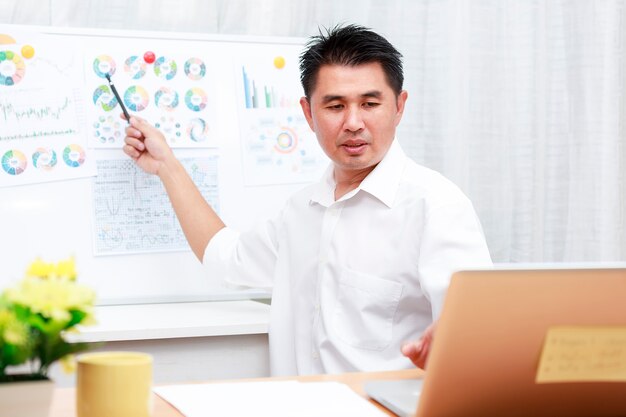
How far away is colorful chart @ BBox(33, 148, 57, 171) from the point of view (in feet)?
6.52

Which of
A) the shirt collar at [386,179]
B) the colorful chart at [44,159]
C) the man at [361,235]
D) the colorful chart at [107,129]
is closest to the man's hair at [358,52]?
the man at [361,235]

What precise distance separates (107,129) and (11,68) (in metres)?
0.25

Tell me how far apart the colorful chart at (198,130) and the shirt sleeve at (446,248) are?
73 centimetres

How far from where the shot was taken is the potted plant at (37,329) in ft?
2.47

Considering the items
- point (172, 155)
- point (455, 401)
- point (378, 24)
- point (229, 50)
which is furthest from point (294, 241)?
point (455, 401)

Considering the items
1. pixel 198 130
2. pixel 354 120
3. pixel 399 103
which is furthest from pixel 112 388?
pixel 198 130

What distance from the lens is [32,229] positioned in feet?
6.42

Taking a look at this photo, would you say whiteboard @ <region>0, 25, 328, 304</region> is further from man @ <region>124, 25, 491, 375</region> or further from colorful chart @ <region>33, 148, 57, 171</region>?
man @ <region>124, 25, 491, 375</region>

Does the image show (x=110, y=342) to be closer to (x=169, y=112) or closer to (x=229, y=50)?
(x=169, y=112)

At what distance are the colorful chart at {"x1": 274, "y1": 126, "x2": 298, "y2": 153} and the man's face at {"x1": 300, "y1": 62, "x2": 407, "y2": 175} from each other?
420 mm

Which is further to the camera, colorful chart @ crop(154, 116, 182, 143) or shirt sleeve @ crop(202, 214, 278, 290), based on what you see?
colorful chart @ crop(154, 116, 182, 143)

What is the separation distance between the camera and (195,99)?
2.14m

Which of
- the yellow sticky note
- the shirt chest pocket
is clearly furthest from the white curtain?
the yellow sticky note

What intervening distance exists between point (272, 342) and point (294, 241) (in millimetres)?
217
